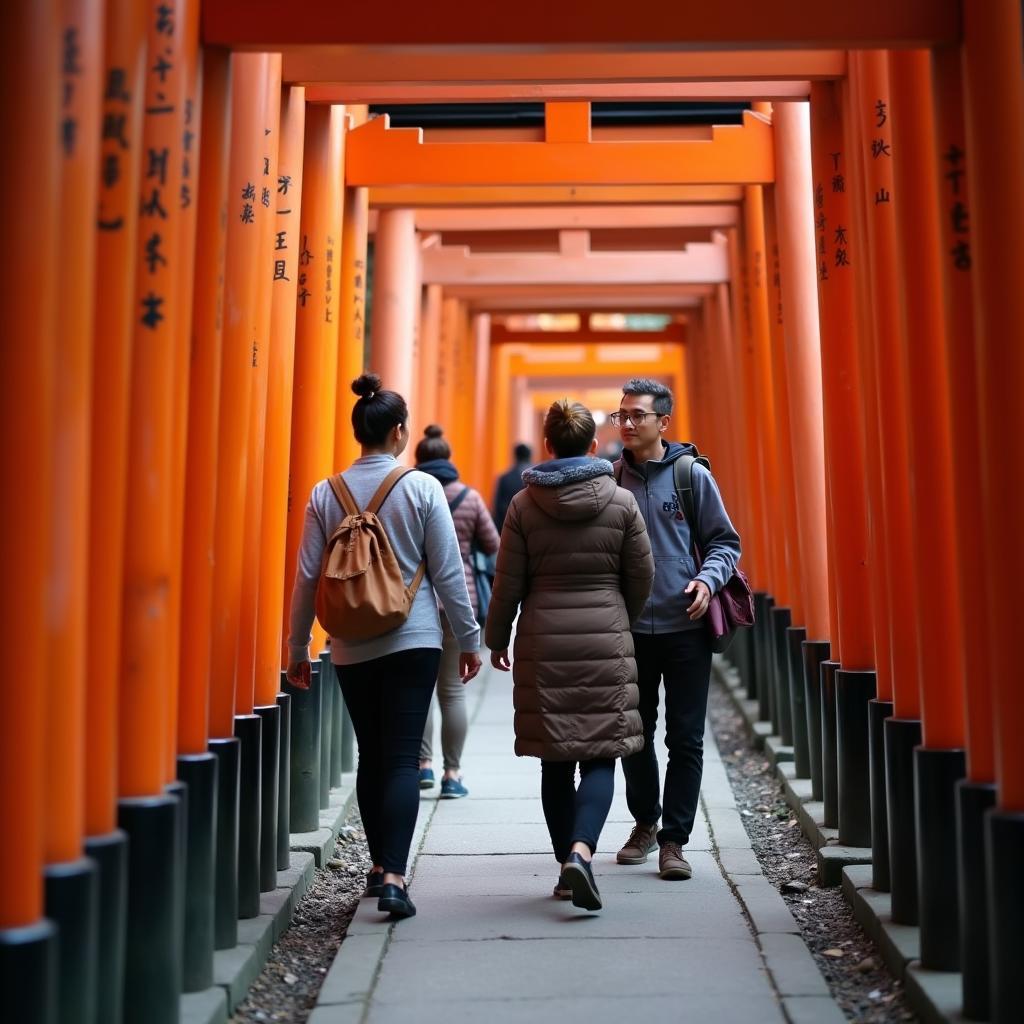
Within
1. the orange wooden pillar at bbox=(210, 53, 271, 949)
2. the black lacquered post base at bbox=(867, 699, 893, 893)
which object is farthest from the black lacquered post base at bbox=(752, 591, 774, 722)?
the orange wooden pillar at bbox=(210, 53, 271, 949)

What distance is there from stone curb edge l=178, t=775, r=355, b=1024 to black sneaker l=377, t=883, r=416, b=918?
352mm

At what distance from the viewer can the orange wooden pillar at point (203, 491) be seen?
4.21 metres

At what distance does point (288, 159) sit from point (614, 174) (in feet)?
8.22

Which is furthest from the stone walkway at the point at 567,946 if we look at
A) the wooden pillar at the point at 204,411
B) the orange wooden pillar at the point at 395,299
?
the orange wooden pillar at the point at 395,299

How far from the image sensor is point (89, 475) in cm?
357

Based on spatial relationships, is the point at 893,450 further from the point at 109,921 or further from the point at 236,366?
the point at 109,921

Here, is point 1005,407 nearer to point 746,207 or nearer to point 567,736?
point 567,736

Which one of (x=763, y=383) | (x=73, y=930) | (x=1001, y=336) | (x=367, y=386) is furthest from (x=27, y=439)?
(x=763, y=383)

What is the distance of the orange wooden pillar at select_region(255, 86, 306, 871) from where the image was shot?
564 cm

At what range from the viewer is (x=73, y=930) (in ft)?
10.6

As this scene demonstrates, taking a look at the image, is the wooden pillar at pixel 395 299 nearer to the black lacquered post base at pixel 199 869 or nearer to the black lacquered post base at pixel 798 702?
the black lacquered post base at pixel 798 702

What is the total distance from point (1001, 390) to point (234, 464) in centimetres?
233

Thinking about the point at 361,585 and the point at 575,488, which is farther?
the point at 575,488

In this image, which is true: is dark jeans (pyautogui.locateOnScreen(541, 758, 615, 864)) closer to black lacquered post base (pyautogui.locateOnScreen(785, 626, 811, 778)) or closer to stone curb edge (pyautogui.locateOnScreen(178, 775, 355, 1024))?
stone curb edge (pyautogui.locateOnScreen(178, 775, 355, 1024))
